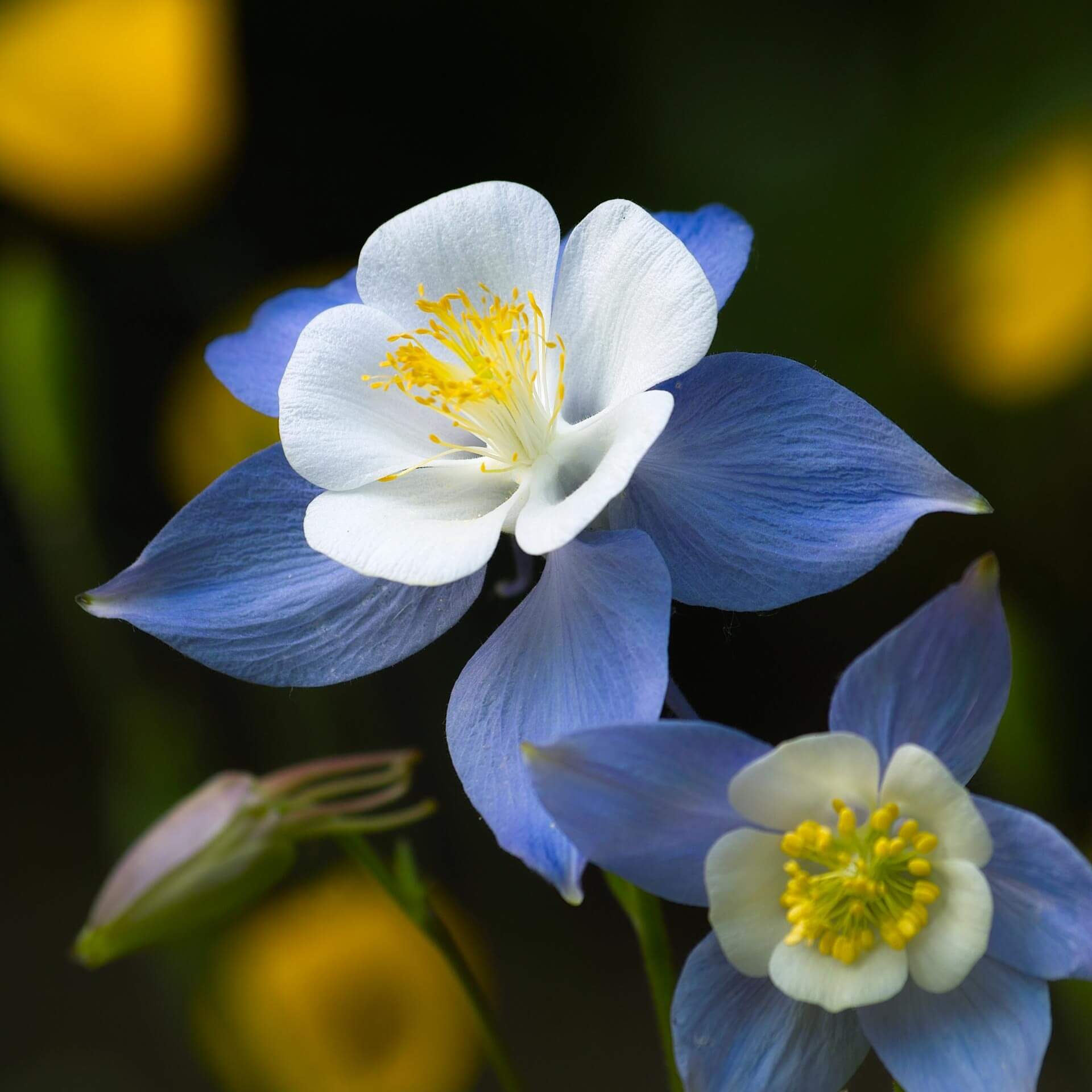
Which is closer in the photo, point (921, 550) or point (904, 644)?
point (904, 644)

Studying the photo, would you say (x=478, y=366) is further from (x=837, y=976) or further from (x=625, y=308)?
(x=837, y=976)

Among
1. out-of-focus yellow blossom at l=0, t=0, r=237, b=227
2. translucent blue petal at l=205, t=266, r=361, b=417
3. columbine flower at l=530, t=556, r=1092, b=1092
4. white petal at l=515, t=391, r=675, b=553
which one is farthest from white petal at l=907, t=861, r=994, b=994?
out-of-focus yellow blossom at l=0, t=0, r=237, b=227

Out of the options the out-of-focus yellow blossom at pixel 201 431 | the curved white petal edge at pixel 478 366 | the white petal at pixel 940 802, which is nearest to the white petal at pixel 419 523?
the curved white petal edge at pixel 478 366

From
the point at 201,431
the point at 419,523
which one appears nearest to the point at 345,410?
the point at 419,523

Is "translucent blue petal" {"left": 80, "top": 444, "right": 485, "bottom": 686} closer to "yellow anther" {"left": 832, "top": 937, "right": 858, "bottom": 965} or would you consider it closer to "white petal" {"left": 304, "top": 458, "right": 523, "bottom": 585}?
"white petal" {"left": 304, "top": 458, "right": 523, "bottom": 585}

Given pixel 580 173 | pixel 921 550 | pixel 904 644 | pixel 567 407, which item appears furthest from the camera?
pixel 580 173

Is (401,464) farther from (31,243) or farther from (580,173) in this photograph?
(31,243)

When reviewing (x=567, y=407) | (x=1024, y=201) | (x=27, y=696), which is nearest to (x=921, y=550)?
(x=1024, y=201)
